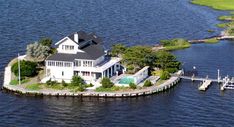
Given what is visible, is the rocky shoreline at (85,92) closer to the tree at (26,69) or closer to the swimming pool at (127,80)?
the swimming pool at (127,80)

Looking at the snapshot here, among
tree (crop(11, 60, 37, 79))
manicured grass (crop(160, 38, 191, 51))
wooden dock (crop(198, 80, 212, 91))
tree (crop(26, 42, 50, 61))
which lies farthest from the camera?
manicured grass (crop(160, 38, 191, 51))

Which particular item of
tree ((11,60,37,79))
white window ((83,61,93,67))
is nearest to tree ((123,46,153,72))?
white window ((83,61,93,67))

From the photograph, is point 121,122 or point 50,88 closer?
point 121,122

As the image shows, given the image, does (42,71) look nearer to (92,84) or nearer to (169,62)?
(92,84)

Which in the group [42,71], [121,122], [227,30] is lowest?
[121,122]

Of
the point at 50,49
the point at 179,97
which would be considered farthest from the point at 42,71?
the point at 179,97

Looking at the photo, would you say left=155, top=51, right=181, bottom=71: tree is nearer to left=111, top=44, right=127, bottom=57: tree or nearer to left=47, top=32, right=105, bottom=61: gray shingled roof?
left=111, top=44, right=127, bottom=57: tree

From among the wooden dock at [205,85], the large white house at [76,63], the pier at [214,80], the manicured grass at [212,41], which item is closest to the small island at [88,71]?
the large white house at [76,63]
